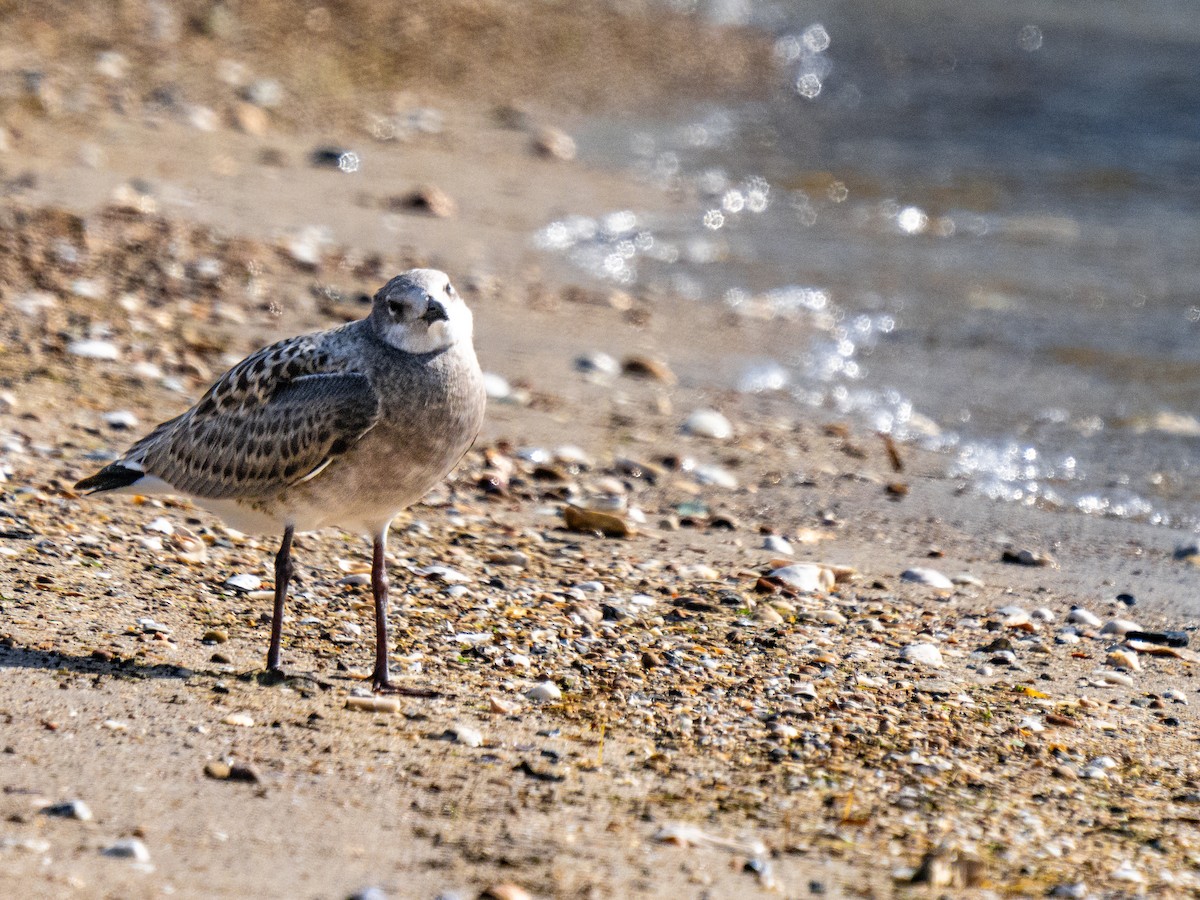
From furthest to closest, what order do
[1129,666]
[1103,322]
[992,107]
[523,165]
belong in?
[992,107] → [523,165] → [1103,322] → [1129,666]

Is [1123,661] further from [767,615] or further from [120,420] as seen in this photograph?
[120,420]

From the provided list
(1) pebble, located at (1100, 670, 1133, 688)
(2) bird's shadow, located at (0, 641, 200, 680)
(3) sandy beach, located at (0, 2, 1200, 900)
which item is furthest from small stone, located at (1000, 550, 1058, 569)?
(2) bird's shadow, located at (0, 641, 200, 680)

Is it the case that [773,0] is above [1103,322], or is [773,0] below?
above

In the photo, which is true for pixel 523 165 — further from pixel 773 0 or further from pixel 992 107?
pixel 773 0

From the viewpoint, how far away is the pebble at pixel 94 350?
8.23 meters

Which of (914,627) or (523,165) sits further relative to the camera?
(523,165)

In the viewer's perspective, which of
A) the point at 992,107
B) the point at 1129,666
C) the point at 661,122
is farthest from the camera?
the point at 992,107

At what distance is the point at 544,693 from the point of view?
529cm

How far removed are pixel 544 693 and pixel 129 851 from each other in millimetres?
1652

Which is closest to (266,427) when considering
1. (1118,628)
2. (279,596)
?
(279,596)

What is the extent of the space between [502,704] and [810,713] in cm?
103

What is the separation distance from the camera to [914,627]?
20.8 feet

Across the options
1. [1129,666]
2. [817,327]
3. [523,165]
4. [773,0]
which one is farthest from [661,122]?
[1129,666]

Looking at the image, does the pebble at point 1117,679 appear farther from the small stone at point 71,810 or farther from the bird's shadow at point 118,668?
the small stone at point 71,810
